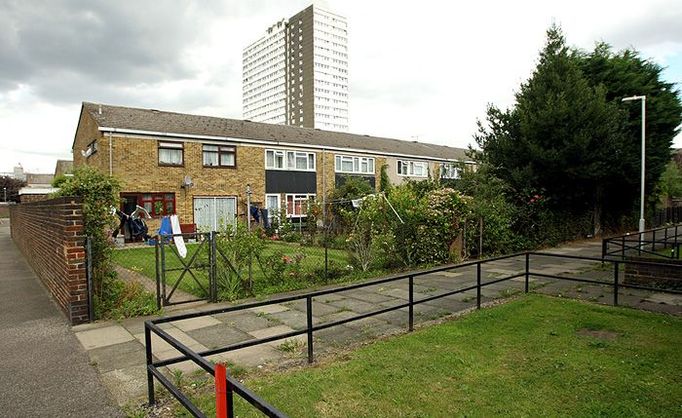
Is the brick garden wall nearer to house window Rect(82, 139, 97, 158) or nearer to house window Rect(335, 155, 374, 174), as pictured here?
house window Rect(335, 155, 374, 174)

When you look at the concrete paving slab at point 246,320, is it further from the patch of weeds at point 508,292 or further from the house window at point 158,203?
the house window at point 158,203

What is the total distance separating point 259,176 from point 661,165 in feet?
64.7

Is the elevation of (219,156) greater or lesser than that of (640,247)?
greater

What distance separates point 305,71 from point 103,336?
103780 millimetres

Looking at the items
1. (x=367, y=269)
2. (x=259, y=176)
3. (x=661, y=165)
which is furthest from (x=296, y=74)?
(x=367, y=269)

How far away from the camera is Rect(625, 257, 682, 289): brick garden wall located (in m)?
7.70

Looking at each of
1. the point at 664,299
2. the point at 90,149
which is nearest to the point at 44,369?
the point at 664,299

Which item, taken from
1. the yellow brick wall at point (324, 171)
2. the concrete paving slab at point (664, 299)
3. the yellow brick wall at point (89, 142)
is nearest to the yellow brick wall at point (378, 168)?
the yellow brick wall at point (324, 171)

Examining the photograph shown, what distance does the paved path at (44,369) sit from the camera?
11.9 feet

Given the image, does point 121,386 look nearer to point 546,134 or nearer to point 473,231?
point 473,231

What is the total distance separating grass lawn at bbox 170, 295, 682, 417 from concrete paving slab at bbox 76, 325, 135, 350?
2088mm

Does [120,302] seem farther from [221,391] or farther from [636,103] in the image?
[636,103]

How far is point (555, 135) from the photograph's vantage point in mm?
15852

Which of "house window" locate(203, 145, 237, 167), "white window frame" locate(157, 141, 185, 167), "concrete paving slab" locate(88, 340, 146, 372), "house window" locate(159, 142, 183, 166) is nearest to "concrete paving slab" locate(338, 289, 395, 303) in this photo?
"concrete paving slab" locate(88, 340, 146, 372)
